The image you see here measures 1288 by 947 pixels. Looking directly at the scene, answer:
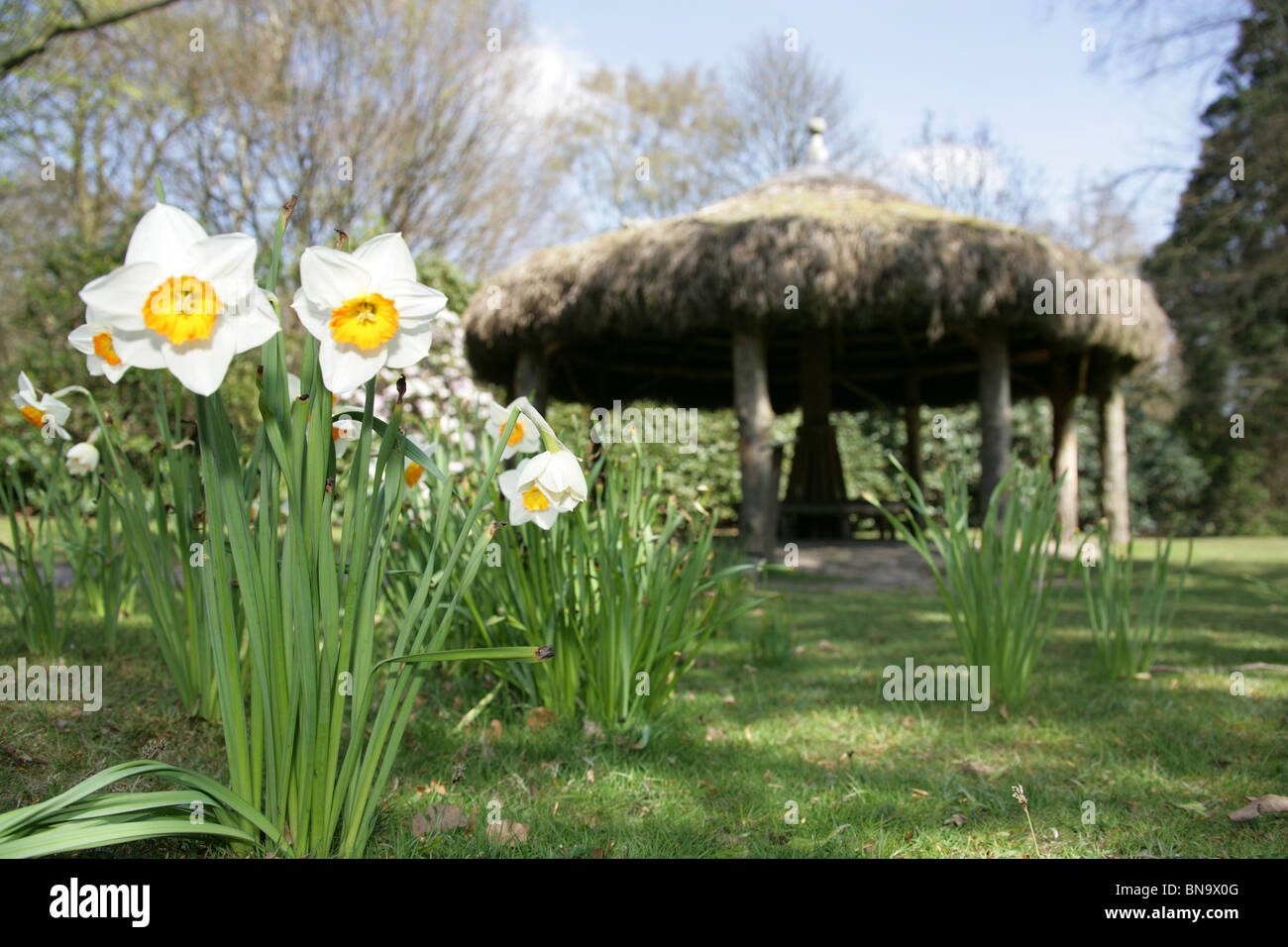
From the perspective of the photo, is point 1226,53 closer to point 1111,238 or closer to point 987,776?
point 987,776

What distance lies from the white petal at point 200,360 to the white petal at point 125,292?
0.17ft

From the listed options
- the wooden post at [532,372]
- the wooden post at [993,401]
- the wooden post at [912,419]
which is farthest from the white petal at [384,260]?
the wooden post at [912,419]

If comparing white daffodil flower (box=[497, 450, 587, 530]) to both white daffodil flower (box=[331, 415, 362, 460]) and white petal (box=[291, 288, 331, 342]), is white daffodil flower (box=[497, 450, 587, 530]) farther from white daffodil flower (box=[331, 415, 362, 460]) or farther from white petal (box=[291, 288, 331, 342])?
white petal (box=[291, 288, 331, 342])

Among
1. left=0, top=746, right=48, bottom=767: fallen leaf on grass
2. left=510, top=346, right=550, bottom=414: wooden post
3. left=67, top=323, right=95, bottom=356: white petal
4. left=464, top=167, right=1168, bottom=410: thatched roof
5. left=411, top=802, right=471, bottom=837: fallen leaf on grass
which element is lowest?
left=411, top=802, right=471, bottom=837: fallen leaf on grass

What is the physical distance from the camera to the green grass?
5.19 ft

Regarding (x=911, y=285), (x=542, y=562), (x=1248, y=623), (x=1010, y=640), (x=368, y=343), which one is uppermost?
(x=911, y=285)

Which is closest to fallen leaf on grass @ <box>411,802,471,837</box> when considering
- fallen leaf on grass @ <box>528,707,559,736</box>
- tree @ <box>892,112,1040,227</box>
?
fallen leaf on grass @ <box>528,707,559,736</box>

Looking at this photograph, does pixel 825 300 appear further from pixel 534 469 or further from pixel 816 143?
pixel 534 469

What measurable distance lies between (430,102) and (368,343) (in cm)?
1256

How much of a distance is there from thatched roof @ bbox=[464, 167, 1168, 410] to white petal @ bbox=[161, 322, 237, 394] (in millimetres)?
4982

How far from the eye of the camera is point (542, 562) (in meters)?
2.13

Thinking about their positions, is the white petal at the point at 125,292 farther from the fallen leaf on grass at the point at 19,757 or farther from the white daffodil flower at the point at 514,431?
the fallen leaf on grass at the point at 19,757

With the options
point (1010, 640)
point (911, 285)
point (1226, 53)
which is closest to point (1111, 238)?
point (1226, 53)

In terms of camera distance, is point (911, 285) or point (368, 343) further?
point (911, 285)
